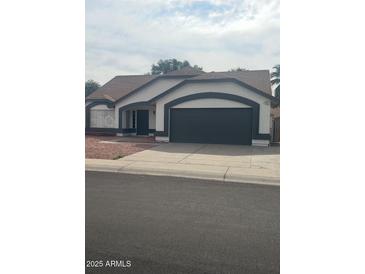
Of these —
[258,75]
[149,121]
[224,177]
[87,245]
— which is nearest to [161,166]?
[224,177]

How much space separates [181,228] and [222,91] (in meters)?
13.0

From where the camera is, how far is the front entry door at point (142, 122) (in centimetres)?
2241

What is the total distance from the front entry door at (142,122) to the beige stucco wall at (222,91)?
15.9 feet

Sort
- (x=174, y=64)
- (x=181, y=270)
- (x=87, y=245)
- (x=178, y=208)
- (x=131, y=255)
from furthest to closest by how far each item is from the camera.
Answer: (x=174, y=64)
(x=178, y=208)
(x=87, y=245)
(x=131, y=255)
(x=181, y=270)

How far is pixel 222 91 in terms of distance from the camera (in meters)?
16.4

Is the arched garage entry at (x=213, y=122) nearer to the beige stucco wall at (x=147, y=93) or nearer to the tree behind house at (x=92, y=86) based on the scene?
the beige stucco wall at (x=147, y=93)

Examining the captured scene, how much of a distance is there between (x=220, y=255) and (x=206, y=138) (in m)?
13.2

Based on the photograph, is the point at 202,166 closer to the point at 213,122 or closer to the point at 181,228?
the point at 181,228

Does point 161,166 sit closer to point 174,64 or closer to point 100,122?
point 100,122

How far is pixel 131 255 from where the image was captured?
3.54 metres

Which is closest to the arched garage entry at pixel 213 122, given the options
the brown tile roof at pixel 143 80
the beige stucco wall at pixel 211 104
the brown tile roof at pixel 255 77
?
the beige stucco wall at pixel 211 104

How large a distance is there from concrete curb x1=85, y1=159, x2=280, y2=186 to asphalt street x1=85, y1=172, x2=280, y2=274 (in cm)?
86

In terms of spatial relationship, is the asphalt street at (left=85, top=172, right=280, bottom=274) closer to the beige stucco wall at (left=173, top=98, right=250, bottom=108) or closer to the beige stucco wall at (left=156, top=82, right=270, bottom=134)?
the beige stucco wall at (left=156, top=82, right=270, bottom=134)

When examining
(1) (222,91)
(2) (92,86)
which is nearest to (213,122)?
(1) (222,91)
